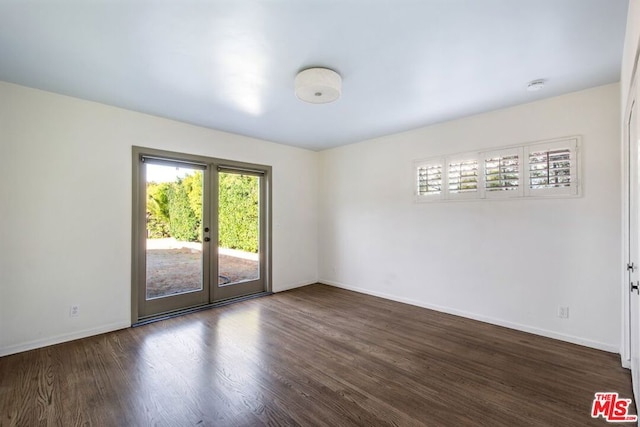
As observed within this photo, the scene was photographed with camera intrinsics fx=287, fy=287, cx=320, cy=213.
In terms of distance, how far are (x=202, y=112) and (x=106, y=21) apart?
1.66 metres

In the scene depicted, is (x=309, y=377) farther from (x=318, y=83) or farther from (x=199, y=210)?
(x=199, y=210)

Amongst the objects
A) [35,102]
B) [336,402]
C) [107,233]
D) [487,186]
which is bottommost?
[336,402]

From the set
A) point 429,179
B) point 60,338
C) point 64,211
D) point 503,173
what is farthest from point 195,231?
point 503,173

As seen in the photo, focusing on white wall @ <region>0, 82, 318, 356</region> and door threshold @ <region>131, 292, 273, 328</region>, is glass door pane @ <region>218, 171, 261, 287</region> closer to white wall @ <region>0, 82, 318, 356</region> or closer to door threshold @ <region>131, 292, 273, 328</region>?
door threshold @ <region>131, 292, 273, 328</region>

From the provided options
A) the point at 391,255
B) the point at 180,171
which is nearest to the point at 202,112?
the point at 180,171

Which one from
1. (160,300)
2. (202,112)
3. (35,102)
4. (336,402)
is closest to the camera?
(336,402)

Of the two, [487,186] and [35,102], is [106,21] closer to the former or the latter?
[35,102]

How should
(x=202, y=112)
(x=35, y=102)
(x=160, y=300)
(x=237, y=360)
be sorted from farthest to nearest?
(x=160, y=300), (x=202, y=112), (x=35, y=102), (x=237, y=360)

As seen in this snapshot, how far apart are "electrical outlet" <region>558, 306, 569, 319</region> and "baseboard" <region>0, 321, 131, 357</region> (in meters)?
4.91

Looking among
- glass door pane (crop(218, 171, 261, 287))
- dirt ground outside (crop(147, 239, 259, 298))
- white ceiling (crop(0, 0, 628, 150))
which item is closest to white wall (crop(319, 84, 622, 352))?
white ceiling (crop(0, 0, 628, 150))

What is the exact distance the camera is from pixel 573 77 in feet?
8.84

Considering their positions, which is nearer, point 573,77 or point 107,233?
point 573,77

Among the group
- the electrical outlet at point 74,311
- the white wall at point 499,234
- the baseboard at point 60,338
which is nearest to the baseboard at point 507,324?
the white wall at point 499,234

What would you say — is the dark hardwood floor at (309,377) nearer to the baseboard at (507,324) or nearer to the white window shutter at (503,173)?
the baseboard at (507,324)
